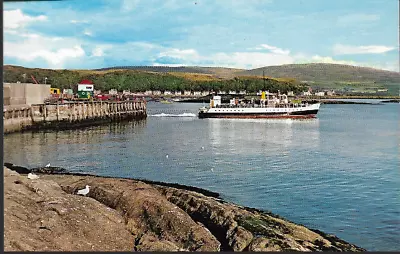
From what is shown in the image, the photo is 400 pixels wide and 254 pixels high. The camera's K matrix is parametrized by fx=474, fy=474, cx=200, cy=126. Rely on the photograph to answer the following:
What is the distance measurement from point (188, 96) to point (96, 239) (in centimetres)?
12921

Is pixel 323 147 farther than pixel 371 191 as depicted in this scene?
Yes

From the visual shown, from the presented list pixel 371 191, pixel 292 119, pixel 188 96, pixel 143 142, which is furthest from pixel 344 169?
pixel 188 96

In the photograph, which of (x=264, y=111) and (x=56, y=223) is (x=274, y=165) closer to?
(x=56, y=223)

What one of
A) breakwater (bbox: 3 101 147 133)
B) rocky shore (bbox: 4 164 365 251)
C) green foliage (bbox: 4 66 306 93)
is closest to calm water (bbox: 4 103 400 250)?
breakwater (bbox: 3 101 147 133)

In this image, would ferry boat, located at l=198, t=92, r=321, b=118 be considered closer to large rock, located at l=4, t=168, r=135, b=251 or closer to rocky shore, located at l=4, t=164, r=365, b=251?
rocky shore, located at l=4, t=164, r=365, b=251

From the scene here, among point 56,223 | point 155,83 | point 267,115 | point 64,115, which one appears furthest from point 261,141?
point 155,83

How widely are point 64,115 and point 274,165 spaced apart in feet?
80.7

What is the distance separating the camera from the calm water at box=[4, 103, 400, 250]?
13.0 m

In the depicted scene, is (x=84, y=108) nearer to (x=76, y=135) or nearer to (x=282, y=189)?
(x=76, y=135)

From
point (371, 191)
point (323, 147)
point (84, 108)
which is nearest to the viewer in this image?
point (371, 191)

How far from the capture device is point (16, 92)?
1487 inches

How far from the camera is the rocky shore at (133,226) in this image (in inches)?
321

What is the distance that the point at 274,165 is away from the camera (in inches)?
840

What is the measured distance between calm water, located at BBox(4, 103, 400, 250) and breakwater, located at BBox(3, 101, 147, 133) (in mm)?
1847
